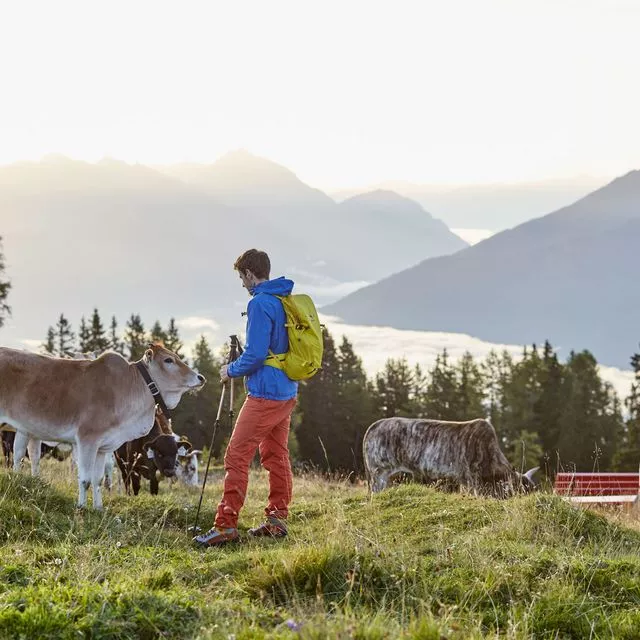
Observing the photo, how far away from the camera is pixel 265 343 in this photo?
8.62m

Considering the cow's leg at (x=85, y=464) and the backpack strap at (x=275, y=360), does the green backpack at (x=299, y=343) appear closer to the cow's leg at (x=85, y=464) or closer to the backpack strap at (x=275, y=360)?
the backpack strap at (x=275, y=360)

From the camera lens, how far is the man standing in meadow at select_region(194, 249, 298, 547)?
861 cm

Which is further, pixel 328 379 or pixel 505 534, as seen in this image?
pixel 328 379

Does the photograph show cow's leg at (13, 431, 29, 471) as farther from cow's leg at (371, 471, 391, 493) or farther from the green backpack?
the green backpack

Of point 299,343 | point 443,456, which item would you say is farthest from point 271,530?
point 443,456

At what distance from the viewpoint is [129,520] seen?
939cm

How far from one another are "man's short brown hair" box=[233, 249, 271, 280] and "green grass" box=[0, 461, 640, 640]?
2672 millimetres

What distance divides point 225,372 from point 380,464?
6.62 meters

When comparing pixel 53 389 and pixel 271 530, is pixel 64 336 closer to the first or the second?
pixel 53 389

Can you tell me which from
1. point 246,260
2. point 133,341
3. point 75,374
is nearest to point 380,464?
point 75,374

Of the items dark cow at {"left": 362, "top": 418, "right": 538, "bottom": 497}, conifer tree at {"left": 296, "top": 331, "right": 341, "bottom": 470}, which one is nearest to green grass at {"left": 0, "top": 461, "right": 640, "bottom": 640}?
dark cow at {"left": 362, "top": 418, "right": 538, "bottom": 497}

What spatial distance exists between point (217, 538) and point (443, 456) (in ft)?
20.3

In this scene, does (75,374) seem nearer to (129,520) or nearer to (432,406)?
(129,520)

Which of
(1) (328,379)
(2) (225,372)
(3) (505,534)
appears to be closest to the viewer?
(3) (505,534)
